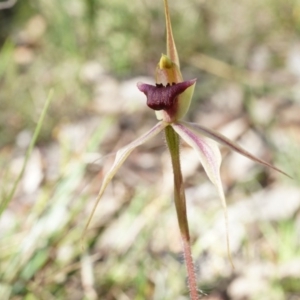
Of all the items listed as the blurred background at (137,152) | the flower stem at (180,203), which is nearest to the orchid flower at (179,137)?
the flower stem at (180,203)

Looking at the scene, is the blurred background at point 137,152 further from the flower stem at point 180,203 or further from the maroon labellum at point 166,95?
the maroon labellum at point 166,95

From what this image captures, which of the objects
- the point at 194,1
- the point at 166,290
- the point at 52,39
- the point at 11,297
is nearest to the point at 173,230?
the point at 166,290

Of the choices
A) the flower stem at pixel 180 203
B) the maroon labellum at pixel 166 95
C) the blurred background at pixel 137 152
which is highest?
the blurred background at pixel 137 152

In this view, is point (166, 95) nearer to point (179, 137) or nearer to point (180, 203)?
point (179, 137)

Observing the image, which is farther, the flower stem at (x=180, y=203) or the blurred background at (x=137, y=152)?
the blurred background at (x=137, y=152)

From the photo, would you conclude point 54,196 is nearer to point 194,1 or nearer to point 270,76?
point 270,76

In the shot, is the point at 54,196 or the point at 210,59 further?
the point at 210,59
